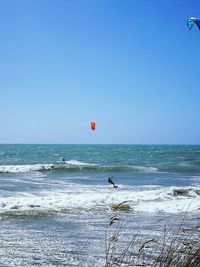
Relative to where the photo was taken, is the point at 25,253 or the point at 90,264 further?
the point at 25,253

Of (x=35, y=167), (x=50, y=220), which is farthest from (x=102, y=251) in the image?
(x=35, y=167)

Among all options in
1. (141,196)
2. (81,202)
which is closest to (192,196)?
(141,196)

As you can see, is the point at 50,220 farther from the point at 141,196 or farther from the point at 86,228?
the point at 141,196

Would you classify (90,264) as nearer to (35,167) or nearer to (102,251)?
(102,251)

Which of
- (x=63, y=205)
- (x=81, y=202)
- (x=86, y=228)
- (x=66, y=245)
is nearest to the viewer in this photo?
(x=66, y=245)

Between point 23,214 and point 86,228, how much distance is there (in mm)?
2871

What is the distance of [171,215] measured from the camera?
13.0m

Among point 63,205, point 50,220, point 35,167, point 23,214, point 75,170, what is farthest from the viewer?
point 35,167

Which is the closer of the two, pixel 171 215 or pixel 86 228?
pixel 86 228

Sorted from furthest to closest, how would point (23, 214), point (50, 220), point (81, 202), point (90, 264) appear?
1. point (81, 202)
2. point (23, 214)
3. point (50, 220)
4. point (90, 264)

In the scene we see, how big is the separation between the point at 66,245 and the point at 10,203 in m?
6.84

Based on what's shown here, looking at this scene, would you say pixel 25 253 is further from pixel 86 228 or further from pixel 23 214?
pixel 23 214

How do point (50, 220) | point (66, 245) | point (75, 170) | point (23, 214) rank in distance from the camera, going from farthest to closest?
point (75, 170) < point (23, 214) < point (50, 220) < point (66, 245)

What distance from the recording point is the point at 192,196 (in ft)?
63.0
